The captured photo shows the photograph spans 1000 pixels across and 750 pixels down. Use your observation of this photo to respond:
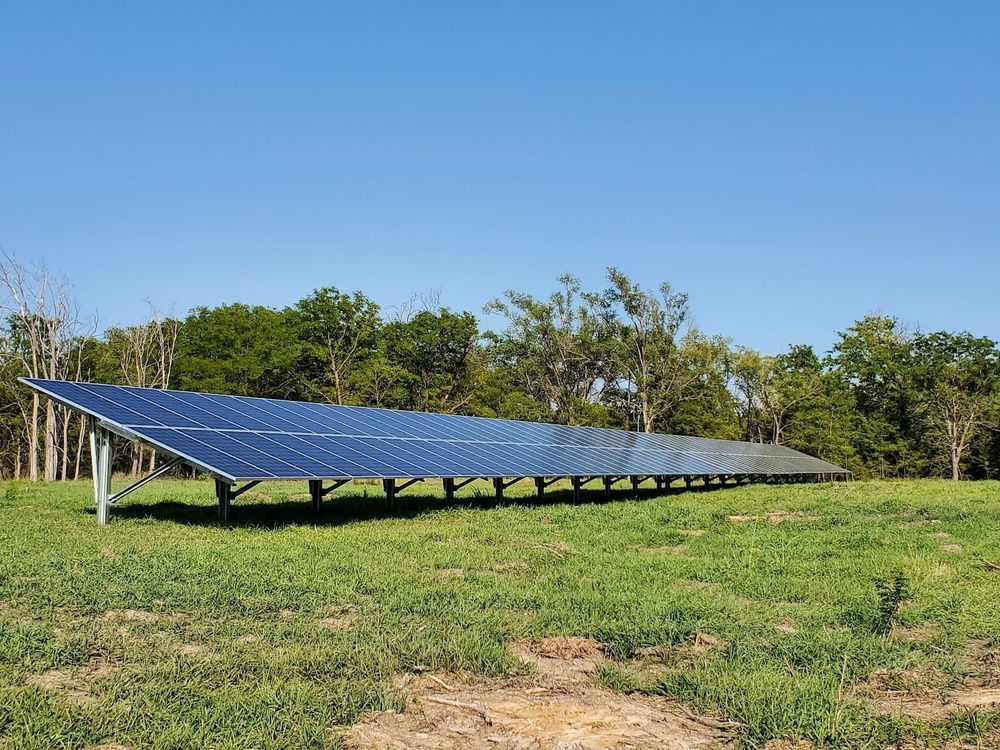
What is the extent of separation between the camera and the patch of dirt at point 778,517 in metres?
17.3

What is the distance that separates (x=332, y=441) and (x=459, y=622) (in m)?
10.9

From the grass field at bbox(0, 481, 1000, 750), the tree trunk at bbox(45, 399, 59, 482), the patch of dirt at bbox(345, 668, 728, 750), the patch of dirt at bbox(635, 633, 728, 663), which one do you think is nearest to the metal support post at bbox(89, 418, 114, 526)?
the grass field at bbox(0, 481, 1000, 750)

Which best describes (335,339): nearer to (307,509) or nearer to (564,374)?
(564,374)

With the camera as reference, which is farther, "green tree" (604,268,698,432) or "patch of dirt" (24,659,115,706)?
"green tree" (604,268,698,432)

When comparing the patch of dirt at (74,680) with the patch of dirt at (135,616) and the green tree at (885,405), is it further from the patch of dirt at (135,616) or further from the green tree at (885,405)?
the green tree at (885,405)

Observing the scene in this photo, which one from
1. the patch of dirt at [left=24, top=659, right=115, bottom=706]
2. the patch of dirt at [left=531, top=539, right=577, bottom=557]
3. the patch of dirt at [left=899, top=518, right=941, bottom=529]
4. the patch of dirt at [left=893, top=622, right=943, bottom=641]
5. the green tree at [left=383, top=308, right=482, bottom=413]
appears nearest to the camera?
the patch of dirt at [left=24, top=659, right=115, bottom=706]

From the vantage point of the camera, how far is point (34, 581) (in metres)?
8.88

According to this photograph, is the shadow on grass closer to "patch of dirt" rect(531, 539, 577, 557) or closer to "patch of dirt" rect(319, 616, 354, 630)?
"patch of dirt" rect(531, 539, 577, 557)

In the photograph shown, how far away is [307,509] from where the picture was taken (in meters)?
18.8

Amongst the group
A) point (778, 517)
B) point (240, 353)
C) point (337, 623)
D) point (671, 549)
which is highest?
point (240, 353)

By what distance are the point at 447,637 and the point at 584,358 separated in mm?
51639

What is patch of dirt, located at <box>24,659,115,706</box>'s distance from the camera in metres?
5.31

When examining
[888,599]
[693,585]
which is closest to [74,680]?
[693,585]

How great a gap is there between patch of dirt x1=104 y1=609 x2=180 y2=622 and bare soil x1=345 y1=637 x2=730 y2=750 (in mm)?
2787
